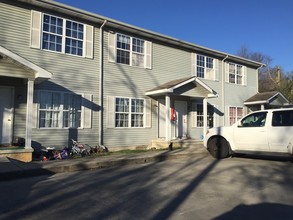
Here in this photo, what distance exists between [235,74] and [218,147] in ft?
35.9

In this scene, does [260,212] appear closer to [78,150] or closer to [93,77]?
[78,150]

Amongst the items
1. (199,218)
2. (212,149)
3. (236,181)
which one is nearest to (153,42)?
(212,149)

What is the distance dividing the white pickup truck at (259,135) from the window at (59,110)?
5.86 m

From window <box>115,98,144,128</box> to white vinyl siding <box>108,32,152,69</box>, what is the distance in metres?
1.94

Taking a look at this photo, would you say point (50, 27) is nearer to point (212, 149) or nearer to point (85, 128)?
point (85, 128)

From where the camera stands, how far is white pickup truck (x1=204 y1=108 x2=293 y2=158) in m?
10.4

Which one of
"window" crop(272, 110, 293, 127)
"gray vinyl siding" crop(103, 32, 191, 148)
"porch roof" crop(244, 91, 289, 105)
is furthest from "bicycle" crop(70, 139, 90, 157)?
"porch roof" crop(244, 91, 289, 105)

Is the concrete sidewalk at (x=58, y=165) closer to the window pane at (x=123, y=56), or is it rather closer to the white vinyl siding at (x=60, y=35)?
the white vinyl siding at (x=60, y=35)

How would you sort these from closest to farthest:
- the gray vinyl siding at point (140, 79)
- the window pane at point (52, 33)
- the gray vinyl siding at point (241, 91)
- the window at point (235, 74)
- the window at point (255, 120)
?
1. the window at point (255, 120)
2. the window pane at point (52, 33)
3. the gray vinyl siding at point (140, 79)
4. the gray vinyl siding at point (241, 91)
5. the window at point (235, 74)

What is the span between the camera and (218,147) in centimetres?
1226

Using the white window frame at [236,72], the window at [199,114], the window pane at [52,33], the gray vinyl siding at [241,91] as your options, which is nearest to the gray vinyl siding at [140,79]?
the window at [199,114]

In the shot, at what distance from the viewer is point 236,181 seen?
7.91 meters

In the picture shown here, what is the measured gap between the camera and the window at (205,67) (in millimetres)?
19188

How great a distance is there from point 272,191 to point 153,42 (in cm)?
1143
